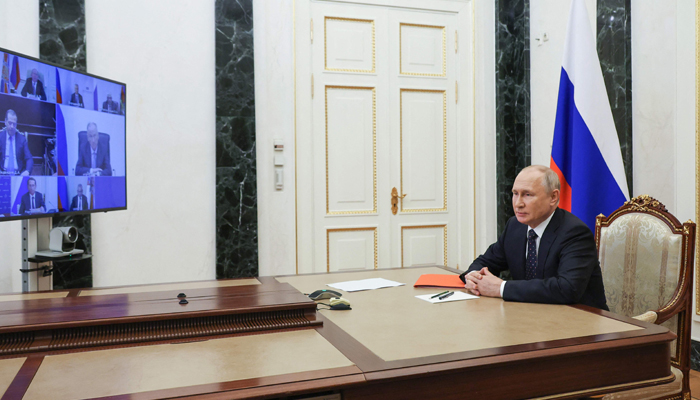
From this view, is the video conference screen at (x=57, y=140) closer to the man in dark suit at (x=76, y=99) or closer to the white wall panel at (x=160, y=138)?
the man in dark suit at (x=76, y=99)

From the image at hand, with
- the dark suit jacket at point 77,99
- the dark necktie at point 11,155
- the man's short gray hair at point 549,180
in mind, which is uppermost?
the dark suit jacket at point 77,99

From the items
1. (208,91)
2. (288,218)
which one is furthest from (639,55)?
(208,91)

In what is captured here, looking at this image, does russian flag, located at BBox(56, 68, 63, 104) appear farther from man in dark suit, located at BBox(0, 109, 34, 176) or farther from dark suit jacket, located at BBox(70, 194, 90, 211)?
dark suit jacket, located at BBox(70, 194, 90, 211)

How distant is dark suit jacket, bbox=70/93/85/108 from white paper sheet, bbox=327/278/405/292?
1750 millimetres

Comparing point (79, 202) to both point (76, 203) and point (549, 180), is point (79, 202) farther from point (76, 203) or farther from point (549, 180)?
point (549, 180)

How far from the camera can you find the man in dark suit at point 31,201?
2.59 meters

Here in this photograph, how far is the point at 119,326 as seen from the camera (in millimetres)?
1513

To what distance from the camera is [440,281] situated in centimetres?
234

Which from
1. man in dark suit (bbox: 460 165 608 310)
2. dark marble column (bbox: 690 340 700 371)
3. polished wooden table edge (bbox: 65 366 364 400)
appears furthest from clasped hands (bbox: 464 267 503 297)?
dark marble column (bbox: 690 340 700 371)

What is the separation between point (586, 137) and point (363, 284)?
1.95 metres

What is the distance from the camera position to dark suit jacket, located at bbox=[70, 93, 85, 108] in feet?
9.37

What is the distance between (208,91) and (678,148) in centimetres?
344

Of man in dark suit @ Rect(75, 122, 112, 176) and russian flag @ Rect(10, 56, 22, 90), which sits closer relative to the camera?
russian flag @ Rect(10, 56, 22, 90)

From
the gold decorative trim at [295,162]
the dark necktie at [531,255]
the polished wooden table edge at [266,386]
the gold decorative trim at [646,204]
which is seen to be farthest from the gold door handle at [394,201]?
the polished wooden table edge at [266,386]
